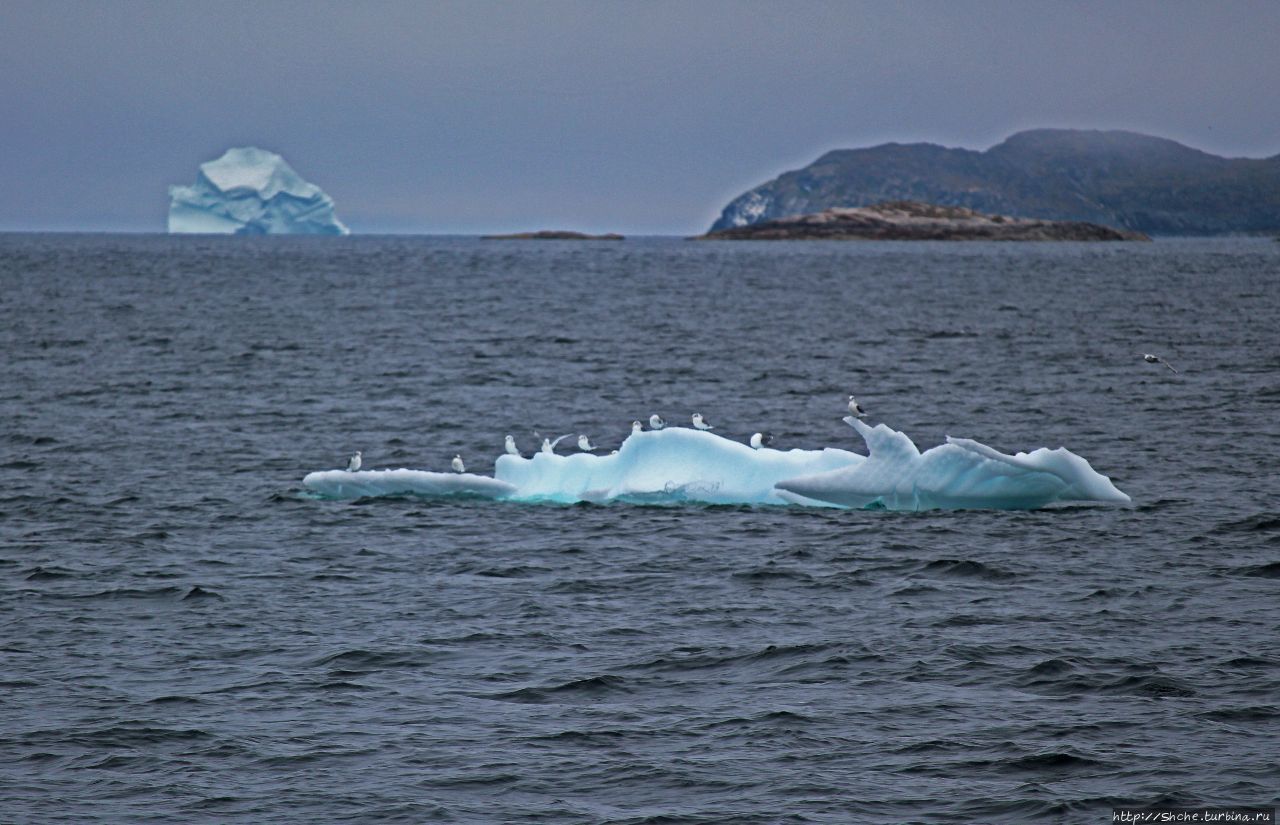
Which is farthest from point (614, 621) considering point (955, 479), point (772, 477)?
point (955, 479)

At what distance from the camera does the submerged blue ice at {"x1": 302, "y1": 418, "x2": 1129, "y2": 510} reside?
76.2 ft

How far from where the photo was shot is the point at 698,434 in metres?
24.2

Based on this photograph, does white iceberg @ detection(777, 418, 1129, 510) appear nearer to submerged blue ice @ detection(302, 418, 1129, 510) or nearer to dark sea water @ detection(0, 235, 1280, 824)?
submerged blue ice @ detection(302, 418, 1129, 510)

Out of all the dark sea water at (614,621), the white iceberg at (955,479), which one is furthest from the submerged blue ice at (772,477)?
the dark sea water at (614,621)

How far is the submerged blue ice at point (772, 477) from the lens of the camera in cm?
2323

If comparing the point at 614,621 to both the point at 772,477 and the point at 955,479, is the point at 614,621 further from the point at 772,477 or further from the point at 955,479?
the point at 955,479

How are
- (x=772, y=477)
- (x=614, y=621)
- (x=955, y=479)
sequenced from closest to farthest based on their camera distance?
(x=614, y=621) < (x=955, y=479) < (x=772, y=477)

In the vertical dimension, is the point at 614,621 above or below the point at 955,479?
below

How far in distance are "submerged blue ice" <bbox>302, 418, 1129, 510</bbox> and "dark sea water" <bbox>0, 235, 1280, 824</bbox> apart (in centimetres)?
41

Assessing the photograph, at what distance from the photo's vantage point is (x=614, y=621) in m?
17.8

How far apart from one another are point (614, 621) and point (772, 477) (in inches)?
282

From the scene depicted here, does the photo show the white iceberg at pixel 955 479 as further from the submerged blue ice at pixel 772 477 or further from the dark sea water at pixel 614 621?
the dark sea water at pixel 614 621

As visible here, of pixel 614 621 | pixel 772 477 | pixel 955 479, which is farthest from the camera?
pixel 772 477

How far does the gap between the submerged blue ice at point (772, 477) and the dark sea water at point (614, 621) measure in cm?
41
